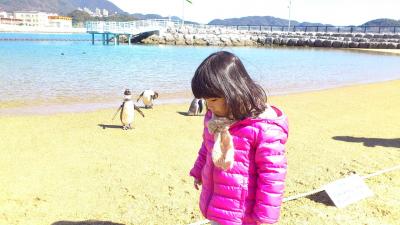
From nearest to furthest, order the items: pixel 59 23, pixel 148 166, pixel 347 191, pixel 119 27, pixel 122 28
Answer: pixel 347 191 < pixel 148 166 < pixel 119 27 < pixel 122 28 < pixel 59 23

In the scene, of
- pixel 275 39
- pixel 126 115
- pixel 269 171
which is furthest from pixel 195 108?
pixel 275 39

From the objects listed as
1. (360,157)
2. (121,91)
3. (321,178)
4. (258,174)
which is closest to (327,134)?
(360,157)

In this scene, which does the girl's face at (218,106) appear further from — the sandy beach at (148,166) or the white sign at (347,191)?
the white sign at (347,191)

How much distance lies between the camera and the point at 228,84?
87.0 inches

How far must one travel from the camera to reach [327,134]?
8438 millimetres

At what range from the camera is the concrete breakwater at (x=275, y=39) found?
6028 centimetres

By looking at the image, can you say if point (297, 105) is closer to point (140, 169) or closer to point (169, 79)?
point (140, 169)

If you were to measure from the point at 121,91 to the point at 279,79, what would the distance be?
8.49m

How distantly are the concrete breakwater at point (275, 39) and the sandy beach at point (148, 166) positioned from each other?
52320mm

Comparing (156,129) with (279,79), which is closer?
(156,129)

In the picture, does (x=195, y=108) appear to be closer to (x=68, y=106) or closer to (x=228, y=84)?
(x=68, y=106)

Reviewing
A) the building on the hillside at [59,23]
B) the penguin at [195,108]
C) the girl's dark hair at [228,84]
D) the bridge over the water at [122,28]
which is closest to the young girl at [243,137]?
the girl's dark hair at [228,84]

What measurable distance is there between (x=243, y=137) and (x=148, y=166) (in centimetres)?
404

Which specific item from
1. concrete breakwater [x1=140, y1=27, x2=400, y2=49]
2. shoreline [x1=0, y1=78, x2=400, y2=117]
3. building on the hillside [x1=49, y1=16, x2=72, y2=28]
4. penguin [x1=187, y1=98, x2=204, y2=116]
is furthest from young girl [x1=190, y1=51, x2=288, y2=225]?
building on the hillside [x1=49, y1=16, x2=72, y2=28]
